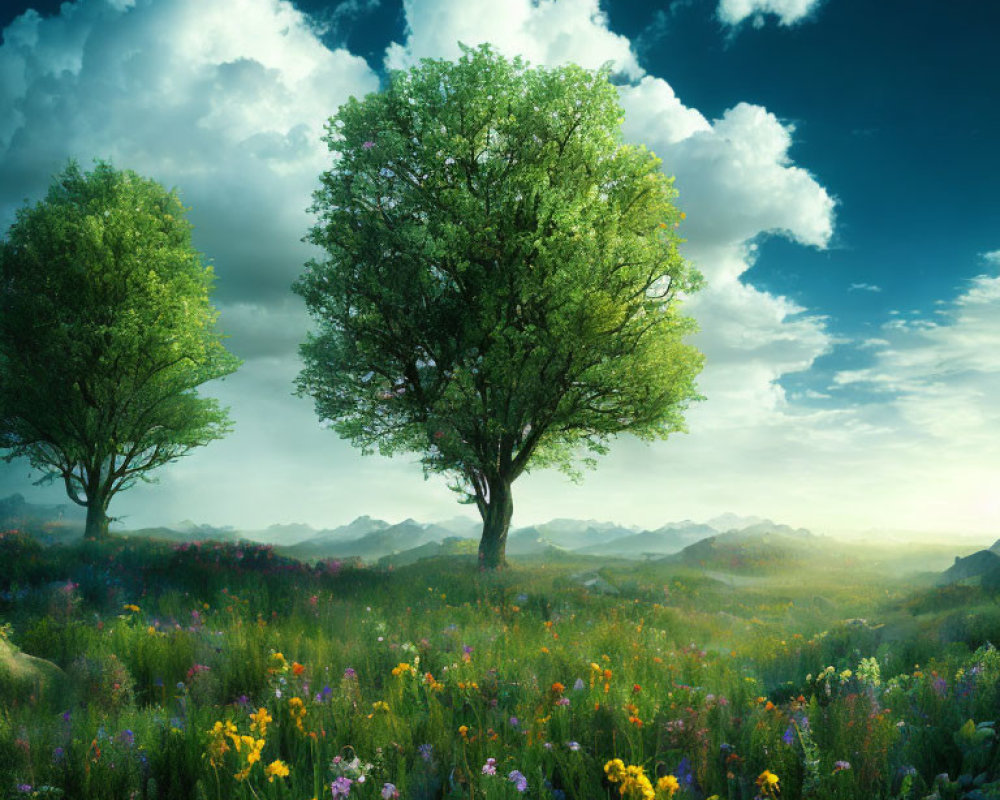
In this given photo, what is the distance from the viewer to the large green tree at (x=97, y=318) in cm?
2223

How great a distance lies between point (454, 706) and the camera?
17.2 feet

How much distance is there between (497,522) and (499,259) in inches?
363

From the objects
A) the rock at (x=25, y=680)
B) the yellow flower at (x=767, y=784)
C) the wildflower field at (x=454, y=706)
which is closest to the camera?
the yellow flower at (x=767, y=784)

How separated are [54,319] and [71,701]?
21.6 metres

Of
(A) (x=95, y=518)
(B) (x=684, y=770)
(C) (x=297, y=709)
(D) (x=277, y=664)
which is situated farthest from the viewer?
(A) (x=95, y=518)

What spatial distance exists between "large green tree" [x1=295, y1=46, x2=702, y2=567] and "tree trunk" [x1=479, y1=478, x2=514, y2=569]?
1.33 m

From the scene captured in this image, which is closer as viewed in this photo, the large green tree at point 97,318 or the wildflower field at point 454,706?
the wildflower field at point 454,706

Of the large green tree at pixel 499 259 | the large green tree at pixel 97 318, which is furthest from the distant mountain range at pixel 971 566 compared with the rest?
the large green tree at pixel 97 318

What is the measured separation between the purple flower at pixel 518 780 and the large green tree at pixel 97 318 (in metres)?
22.8

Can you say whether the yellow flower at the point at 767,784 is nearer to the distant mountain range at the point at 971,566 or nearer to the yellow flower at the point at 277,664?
the yellow flower at the point at 277,664

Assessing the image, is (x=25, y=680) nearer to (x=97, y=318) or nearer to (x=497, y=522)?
(x=497, y=522)

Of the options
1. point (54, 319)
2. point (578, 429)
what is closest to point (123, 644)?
point (578, 429)

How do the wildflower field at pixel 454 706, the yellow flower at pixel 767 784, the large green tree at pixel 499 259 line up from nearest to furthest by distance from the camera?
the yellow flower at pixel 767 784
the wildflower field at pixel 454 706
the large green tree at pixel 499 259

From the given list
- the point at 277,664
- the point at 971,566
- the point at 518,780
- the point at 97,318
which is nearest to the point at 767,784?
the point at 518,780
